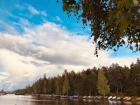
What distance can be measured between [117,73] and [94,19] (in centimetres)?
13271

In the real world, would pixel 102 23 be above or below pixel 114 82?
below

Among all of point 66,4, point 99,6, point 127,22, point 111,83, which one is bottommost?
point 127,22

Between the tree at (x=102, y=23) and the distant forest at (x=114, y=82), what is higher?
the distant forest at (x=114, y=82)

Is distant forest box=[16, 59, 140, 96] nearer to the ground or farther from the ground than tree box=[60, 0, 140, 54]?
farther from the ground

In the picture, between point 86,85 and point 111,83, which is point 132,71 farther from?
point 86,85

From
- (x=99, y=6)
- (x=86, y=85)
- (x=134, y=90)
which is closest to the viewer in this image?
(x=99, y=6)

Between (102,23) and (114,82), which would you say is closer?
(102,23)

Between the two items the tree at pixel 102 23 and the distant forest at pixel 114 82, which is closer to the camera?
the tree at pixel 102 23

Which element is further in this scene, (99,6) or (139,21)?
(99,6)

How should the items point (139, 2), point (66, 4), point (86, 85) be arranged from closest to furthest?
point (139, 2), point (66, 4), point (86, 85)

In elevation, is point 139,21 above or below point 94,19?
below

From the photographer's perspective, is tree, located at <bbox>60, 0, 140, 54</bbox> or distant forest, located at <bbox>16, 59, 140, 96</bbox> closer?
tree, located at <bbox>60, 0, 140, 54</bbox>

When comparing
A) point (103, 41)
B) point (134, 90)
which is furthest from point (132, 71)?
point (103, 41)

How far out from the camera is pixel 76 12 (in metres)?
7.99
